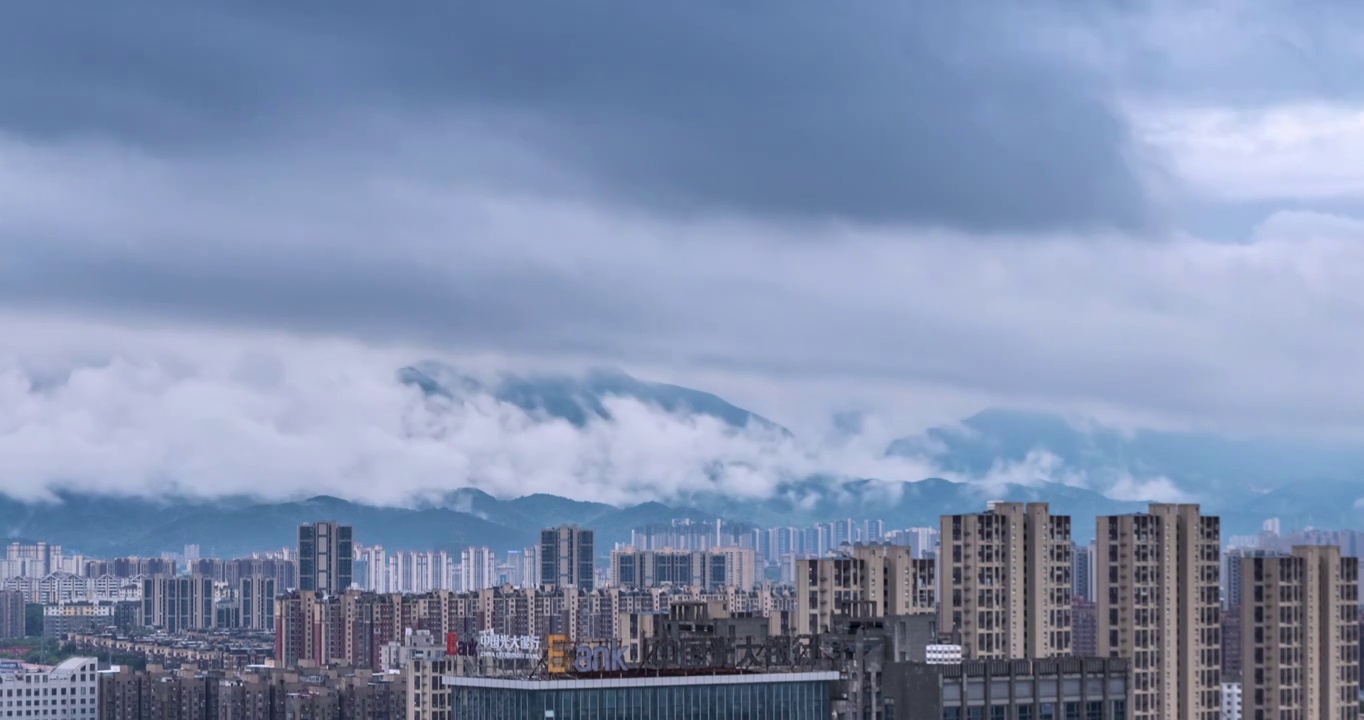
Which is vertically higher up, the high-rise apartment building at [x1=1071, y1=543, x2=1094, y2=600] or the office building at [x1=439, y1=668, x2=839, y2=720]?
the high-rise apartment building at [x1=1071, y1=543, x2=1094, y2=600]

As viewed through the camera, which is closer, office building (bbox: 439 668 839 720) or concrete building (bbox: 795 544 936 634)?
office building (bbox: 439 668 839 720)

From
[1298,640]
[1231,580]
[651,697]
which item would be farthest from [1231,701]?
Answer: [651,697]

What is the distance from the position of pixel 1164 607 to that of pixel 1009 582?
27.0 feet

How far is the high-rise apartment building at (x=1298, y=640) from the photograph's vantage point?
118125 mm

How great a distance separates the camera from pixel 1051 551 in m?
121

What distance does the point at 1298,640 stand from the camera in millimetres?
118938

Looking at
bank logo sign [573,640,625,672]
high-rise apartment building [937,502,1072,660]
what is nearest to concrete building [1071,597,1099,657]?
high-rise apartment building [937,502,1072,660]

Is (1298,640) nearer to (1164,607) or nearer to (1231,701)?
(1164,607)

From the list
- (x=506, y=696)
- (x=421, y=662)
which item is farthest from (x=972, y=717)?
(x=421, y=662)

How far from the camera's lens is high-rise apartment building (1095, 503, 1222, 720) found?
11444 cm

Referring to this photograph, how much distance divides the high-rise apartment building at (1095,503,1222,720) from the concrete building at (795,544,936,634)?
1085cm

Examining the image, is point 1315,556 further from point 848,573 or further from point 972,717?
point 972,717

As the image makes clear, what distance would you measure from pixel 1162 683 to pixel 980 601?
10.4 metres

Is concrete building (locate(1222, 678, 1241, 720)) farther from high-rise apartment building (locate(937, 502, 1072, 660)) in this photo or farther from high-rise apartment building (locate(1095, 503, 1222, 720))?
high-rise apartment building (locate(937, 502, 1072, 660))
